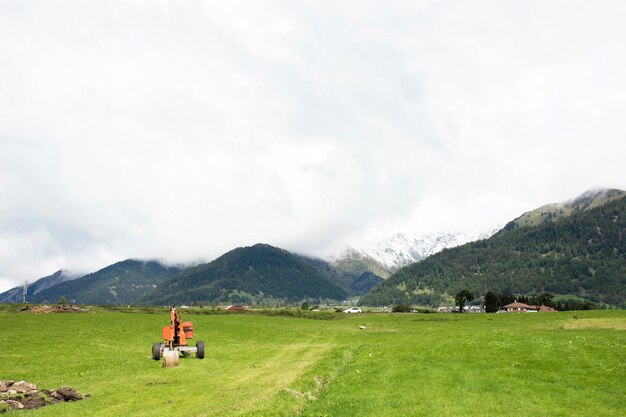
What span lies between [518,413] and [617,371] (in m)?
14.6

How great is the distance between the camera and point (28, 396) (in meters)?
29.6

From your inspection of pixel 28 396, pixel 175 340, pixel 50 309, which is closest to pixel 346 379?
pixel 28 396

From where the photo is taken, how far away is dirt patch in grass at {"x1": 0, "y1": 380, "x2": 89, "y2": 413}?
27.6m

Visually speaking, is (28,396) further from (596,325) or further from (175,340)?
(596,325)

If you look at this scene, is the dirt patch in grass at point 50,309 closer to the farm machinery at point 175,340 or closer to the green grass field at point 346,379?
the green grass field at point 346,379

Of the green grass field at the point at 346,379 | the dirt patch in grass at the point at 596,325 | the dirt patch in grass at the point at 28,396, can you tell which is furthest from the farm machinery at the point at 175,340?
the dirt patch in grass at the point at 596,325

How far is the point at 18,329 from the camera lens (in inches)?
3100

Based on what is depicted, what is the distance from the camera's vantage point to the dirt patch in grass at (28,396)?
27562mm

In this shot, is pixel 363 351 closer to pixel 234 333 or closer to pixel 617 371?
pixel 617 371

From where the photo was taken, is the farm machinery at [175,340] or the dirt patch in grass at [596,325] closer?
the farm machinery at [175,340]

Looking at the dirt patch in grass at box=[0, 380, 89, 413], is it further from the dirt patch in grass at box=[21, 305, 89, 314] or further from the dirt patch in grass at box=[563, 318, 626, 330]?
the dirt patch in grass at box=[21, 305, 89, 314]

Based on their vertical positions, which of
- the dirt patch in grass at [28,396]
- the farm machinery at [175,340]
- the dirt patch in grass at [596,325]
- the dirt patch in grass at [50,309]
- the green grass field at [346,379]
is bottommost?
the dirt patch in grass at [596,325]

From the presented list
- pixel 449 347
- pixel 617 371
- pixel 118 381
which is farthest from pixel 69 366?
pixel 617 371

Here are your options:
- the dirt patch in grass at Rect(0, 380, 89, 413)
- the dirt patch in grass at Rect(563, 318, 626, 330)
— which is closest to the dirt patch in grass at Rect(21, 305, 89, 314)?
the dirt patch in grass at Rect(0, 380, 89, 413)
